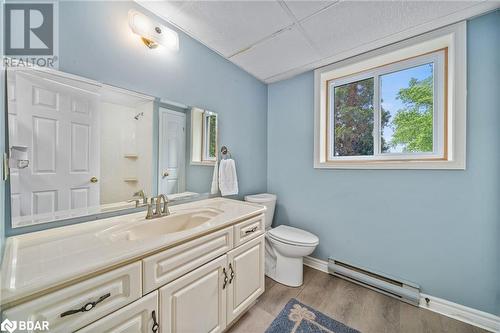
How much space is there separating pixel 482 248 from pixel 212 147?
7.23ft

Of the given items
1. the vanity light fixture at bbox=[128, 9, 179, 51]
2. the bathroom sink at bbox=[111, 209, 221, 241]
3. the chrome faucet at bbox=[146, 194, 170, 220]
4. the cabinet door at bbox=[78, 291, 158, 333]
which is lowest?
the cabinet door at bbox=[78, 291, 158, 333]

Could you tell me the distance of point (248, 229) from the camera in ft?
4.18

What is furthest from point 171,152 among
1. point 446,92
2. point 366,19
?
point 446,92

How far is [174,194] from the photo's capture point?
1.41 meters

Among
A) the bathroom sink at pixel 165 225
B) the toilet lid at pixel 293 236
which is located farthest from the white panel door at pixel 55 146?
the toilet lid at pixel 293 236

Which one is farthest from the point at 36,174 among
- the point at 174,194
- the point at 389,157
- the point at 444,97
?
the point at 444,97

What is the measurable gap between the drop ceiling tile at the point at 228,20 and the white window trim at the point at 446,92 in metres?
0.83

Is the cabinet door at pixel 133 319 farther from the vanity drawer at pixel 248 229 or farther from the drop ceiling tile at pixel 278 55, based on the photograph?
the drop ceiling tile at pixel 278 55

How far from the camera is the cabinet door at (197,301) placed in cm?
83

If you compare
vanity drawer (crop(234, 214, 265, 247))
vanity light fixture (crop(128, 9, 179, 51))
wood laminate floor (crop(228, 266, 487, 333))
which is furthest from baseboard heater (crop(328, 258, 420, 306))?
vanity light fixture (crop(128, 9, 179, 51))

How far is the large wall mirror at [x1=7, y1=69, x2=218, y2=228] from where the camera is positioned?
84 cm

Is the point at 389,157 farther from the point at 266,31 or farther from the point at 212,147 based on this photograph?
the point at 212,147

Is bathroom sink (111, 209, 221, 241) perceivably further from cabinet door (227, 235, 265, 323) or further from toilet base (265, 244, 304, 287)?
toilet base (265, 244, 304, 287)

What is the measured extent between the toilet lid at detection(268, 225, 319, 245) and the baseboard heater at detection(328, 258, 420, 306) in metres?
0.44
